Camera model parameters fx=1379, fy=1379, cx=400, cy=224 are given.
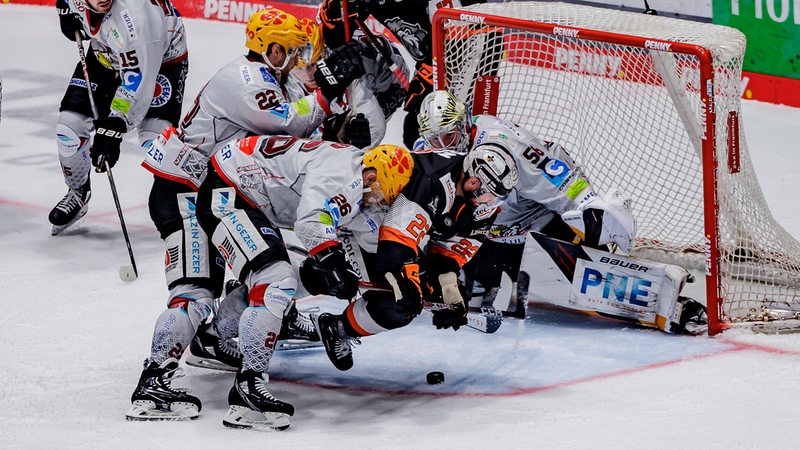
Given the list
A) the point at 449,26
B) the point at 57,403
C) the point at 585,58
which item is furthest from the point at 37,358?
the point at 585,58

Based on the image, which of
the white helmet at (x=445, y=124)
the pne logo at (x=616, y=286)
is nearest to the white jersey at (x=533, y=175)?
the white helmet at (x=445, y=124)

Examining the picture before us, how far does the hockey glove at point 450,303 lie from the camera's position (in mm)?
4953

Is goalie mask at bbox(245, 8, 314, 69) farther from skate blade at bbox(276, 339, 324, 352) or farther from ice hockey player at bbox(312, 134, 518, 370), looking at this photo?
skate blade at bbox(276, 339, 324, 352)

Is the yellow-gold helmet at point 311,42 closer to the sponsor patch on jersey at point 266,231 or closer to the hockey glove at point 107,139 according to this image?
the sponsor patch on jersey at point 266,231

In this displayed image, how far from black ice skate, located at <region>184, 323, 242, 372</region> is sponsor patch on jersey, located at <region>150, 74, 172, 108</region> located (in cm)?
185

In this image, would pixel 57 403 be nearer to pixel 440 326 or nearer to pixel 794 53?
pixel 440 326

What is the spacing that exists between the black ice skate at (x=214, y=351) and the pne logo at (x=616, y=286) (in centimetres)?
148

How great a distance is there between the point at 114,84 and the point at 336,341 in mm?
2589

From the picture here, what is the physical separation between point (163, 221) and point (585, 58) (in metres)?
2.45

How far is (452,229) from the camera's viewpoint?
16.5 feet

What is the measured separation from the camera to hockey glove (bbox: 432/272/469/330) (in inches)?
195

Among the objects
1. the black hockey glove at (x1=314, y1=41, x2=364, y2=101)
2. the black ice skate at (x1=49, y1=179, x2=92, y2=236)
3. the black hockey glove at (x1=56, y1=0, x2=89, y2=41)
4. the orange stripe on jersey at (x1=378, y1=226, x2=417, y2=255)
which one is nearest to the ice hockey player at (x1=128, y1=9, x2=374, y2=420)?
the black hockey glove at (x1=314, y1=41, x2=364, y2=101)

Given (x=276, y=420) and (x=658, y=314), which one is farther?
(x=658, y=314)

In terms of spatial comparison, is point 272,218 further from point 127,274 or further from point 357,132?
point 127,274
